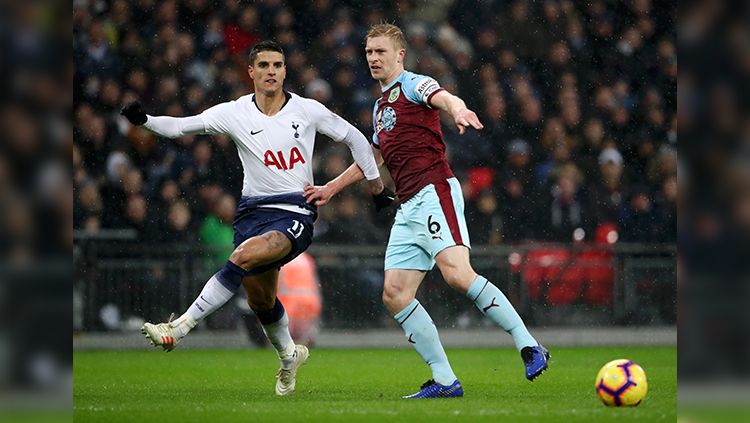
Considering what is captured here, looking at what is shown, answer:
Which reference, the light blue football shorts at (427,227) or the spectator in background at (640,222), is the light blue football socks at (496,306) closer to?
the light blue football shorts at (427,227)

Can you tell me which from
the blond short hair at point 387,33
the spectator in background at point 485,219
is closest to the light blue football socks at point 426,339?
the blond short hair at point 387,33

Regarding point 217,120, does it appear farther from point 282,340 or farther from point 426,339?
point 426,339

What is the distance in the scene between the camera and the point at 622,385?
6.43 meters

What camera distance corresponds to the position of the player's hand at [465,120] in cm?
607

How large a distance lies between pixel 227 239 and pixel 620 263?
4689 mm

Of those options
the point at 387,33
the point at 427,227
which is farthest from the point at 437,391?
the point at 387,33

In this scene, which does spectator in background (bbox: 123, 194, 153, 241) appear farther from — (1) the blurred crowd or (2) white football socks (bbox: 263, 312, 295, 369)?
(2) white football socks (bbox: 263, 312, 295, 369)

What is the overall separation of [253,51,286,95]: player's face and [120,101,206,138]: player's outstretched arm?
18.6 inches

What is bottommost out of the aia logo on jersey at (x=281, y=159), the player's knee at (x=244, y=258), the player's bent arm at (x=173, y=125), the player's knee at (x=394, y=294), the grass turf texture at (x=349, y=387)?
the grass turf texture at (x=349, y=387)

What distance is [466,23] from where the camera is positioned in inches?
619

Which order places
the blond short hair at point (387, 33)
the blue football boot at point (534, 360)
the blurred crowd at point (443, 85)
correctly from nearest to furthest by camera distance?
the blue football boot at point (534, 360) < the blond short hair at point (387, 33) < the blurred crowd at point (443, 85)

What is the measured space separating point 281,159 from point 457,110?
1.63 metres

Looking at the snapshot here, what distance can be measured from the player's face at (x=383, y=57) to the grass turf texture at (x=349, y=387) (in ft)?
6.69
